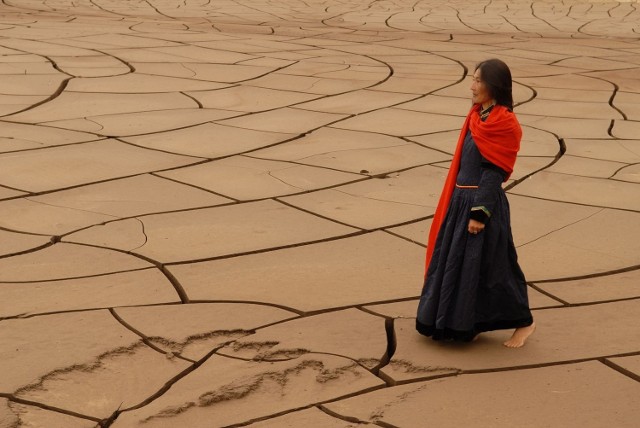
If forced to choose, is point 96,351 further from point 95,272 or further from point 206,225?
point 206,225

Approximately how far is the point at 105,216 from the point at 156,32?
235 inches

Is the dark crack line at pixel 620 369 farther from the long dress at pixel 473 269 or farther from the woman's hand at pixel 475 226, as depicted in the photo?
the woman's hand at pixel 475 226

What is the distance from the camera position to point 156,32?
10.1m

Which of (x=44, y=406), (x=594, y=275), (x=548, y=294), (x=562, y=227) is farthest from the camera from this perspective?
(x=562, y=227)

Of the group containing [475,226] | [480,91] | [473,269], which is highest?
[480,91]

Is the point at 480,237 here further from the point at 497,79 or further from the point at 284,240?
the point at 284,240

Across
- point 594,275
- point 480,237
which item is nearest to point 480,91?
point 480,237

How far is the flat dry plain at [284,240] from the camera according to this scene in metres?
2.87

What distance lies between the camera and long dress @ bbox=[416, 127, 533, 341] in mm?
3068

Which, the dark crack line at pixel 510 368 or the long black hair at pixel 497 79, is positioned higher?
the long black hair at pixel 497 79

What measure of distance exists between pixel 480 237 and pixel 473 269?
90 mm

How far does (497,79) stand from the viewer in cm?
306

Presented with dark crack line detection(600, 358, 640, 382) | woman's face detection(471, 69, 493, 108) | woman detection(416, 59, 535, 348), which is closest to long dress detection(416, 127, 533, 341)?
woman detection(416, 59, 535, 348)

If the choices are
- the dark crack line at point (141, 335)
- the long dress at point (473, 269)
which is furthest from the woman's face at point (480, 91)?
the dark crack line at point (141, 335)
